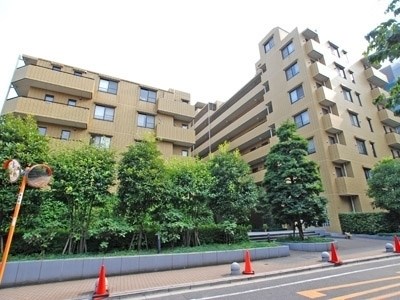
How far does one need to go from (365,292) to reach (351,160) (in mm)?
18346

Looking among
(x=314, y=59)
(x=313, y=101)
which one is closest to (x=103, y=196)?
(x=313, y=101)

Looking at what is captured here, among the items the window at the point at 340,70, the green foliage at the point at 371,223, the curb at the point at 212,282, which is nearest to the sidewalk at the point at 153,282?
the curb at the point at 212,282

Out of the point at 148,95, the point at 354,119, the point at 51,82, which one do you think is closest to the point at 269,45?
the point at 354,119

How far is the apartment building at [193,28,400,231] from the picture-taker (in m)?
20.9

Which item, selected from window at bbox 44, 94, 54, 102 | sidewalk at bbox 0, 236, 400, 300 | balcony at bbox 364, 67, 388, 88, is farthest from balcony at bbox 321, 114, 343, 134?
window at bbox 44, 94, 54, 102

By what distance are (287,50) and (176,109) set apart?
14.1m

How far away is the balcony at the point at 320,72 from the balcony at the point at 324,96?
1461 mm

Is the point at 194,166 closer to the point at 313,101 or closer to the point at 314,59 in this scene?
the point at 313,101

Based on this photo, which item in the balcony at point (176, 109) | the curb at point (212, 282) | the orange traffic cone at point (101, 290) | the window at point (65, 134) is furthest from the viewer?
the balcony at point (176, 109)

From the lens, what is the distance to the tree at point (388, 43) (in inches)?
270

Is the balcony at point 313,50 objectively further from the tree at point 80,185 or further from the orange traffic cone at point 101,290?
the orange traffic cone at point 101,290

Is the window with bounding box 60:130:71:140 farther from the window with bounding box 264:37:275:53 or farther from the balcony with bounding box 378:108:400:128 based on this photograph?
the balcony with bounding box 378:108:400:128

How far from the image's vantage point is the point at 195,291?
6633 mm

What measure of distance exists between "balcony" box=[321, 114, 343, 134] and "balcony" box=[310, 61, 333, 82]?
428 cm
